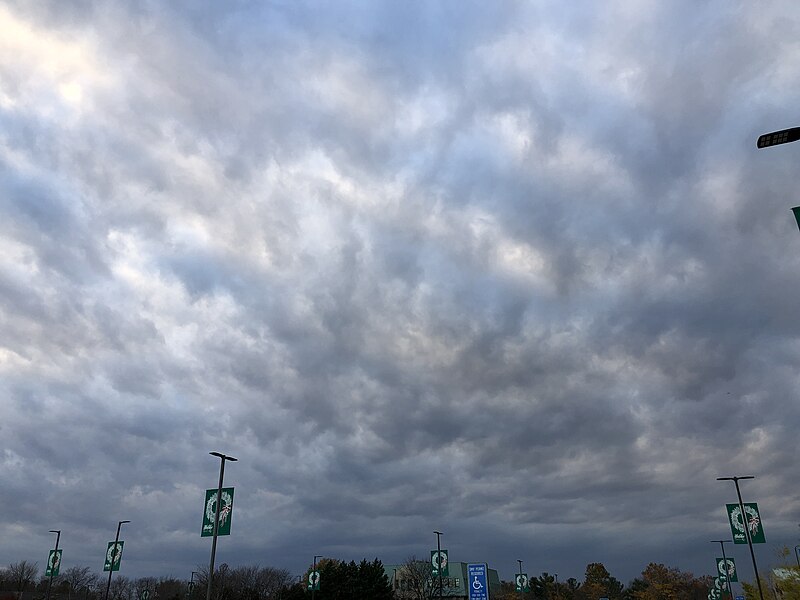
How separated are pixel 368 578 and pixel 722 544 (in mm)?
54362

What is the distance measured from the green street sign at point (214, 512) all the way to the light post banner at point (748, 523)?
129 ft

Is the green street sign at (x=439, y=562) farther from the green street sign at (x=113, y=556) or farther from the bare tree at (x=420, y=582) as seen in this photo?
the bare tree at (x=420, y=582)

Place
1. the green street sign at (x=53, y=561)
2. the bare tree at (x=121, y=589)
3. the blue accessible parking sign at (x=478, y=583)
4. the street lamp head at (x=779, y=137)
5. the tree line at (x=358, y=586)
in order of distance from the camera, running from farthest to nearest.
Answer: the bare tree at (x=121, y=589), the tree line at (x=358, y=586), the green street sign at (x=53, y=561), the blue accessible parking sign at (x=478, y=583), the street lamp head at (x=779, y=137)

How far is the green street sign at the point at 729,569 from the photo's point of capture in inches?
2750

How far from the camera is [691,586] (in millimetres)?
174125

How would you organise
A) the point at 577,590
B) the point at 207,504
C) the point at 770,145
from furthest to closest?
the point at 577,590, the point at 207,504, the point at 770,145

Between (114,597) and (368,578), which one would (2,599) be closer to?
(114,597)

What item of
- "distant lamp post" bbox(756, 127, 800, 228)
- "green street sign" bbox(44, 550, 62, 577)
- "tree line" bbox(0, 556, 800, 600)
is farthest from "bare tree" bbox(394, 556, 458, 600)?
"distant lamp post" bbox(756, 127, 800, 228)

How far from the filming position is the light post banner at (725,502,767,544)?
48416mm

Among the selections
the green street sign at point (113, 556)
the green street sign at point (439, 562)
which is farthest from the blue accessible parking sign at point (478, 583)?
the green street sign at point (113, 556)

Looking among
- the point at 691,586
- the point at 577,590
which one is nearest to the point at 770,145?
the point at 691,586

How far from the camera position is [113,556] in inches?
2338

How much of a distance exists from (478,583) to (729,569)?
49.4m

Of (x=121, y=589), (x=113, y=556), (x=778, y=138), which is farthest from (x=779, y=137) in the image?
(x=121, y=589)
